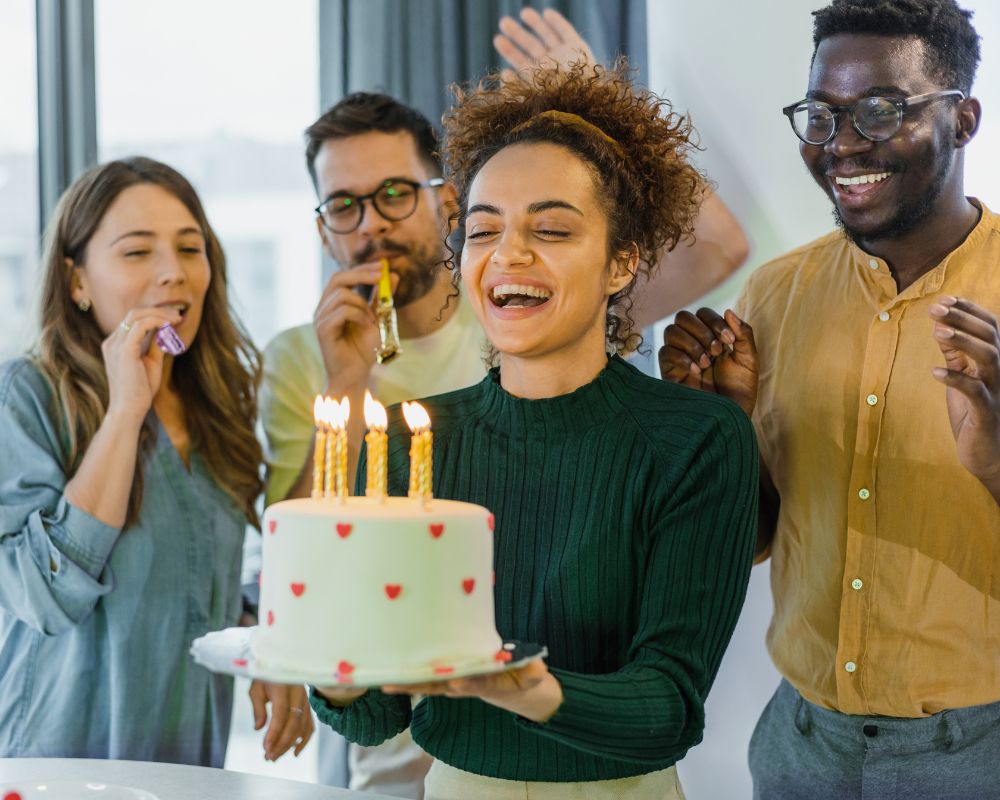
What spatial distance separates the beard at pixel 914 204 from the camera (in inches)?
70.7

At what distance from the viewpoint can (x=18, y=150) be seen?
3.17 m

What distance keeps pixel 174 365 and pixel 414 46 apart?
3.45 feet

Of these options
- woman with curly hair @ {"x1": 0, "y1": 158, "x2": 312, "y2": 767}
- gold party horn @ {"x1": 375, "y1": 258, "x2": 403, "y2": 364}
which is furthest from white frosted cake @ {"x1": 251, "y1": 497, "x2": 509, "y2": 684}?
gold party horn @ {"x1": 375, "y1": 258, "x2": 403, "y2": 364}

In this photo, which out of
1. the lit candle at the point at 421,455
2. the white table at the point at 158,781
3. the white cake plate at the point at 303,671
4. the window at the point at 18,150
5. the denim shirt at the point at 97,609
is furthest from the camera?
the window at the point at 18,150

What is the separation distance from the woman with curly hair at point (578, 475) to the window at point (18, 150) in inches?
74.2

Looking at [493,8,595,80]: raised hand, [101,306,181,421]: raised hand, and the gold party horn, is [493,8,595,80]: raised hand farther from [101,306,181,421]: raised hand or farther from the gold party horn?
[101,306,181,421]: raised hand

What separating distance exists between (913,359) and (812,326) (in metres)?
0.19

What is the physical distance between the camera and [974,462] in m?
1.67

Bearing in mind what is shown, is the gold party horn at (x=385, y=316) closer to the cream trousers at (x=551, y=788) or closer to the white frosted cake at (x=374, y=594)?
the cream trousers at (x=551, y=788)

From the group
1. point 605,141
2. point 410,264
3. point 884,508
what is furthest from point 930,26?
point 410,264

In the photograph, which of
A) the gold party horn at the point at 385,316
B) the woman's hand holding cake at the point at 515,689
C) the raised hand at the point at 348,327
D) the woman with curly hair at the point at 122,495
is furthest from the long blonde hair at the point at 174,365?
the woman's hand holding cake at the point at 515,689

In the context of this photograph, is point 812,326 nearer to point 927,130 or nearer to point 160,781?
point 927,130

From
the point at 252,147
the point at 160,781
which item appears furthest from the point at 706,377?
the point at 252,147

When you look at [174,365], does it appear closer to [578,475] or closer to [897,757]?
[578,475]
